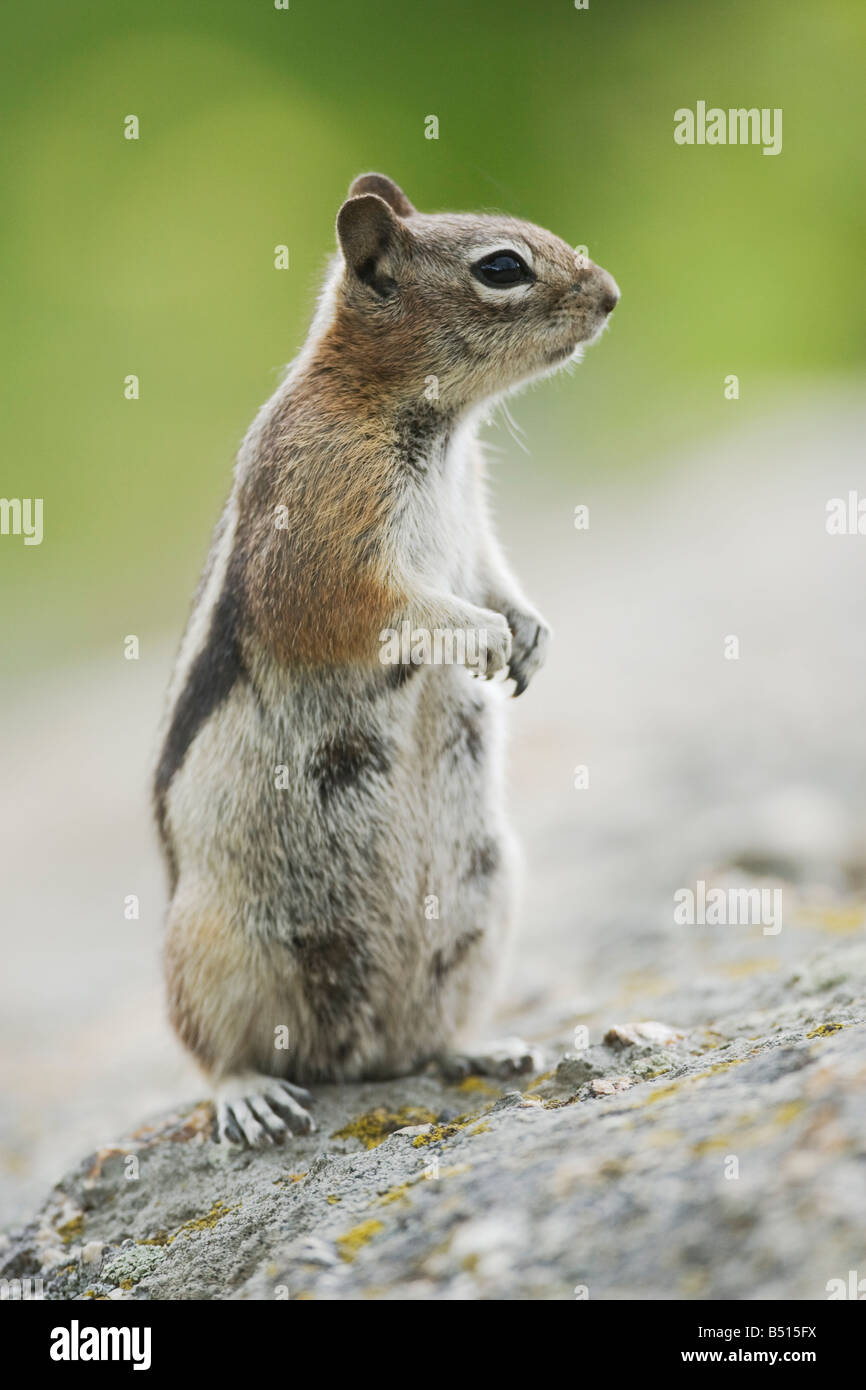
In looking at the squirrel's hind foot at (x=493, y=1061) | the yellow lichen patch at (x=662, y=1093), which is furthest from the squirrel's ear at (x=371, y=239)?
the yellow lichen patch at (x=662, y=1093)

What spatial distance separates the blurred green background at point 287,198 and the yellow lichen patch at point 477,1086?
1095cm

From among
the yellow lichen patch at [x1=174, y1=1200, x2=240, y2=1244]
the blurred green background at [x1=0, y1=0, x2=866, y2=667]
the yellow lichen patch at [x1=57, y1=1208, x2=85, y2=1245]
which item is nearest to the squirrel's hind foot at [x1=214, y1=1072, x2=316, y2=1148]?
the yellow lichen patch at [x1=174, y1=1200, x2=240, y2=1244]

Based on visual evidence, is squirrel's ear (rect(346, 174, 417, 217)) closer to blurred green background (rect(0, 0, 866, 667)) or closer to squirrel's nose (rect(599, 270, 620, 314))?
squirrel's nose (rect(599, 270, 620, 314))

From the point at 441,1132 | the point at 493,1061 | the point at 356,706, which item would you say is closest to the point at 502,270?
the point at 356,706

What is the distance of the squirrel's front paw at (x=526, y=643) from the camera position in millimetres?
4383

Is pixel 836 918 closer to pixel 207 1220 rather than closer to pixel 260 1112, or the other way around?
pixel 260 1112

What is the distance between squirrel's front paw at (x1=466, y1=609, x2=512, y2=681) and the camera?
3.83m

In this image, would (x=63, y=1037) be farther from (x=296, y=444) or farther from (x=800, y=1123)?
(x=800, y=1123)

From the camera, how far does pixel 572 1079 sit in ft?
11.6

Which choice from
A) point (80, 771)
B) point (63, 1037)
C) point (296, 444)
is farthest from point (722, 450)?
point (296, 444)

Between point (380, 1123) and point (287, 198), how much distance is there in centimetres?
1338

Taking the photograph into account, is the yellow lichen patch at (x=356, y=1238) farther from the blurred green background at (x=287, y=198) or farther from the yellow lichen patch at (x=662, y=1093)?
the blurred green background at (x=287, y=198)

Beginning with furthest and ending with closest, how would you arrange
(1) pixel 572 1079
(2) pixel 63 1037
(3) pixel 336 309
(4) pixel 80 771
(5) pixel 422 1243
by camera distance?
(4) pixel 80 771 → (2) pixel 63 1037 → (3) pixel 336 309 → (1) pixel 572 1079 → (5) pixel 422 1243
